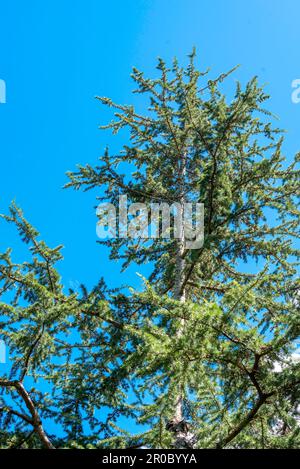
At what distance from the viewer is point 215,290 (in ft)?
36.4

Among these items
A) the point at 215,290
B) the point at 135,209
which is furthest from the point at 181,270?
the point at 135,209

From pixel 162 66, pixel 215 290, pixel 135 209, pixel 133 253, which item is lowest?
pixel 215 290
